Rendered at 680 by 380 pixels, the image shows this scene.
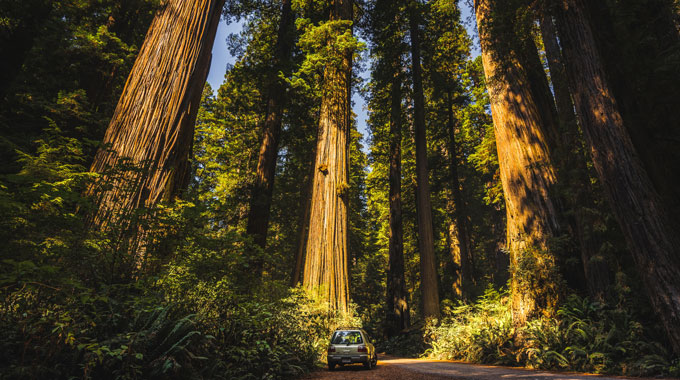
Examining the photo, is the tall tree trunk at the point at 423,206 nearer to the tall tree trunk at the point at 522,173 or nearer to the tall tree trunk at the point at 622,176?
the tall tree trunk at the point at 522,173

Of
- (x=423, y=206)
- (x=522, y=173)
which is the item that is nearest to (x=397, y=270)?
(x=423, y=206)

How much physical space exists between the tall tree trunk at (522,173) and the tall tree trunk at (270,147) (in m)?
8.07

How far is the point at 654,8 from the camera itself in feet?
23.5

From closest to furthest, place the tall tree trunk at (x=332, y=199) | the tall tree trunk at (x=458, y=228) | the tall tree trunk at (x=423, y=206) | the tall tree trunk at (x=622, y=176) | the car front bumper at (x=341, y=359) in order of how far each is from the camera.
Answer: the tall tree trunk at (x=622, y=176), the car front bumper at (x=341, y=359), the tall tree trunk at (x=332, y=199), the tall tree trunk at (x=423, y=206), the tall tree trunk at (x=458, y=228)

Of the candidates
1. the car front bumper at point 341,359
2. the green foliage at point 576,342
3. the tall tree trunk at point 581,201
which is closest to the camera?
the green foliage at point 576,342

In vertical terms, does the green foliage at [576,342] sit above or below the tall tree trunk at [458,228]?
below

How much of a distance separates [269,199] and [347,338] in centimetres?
591

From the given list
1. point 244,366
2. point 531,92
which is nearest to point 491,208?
point 531,92

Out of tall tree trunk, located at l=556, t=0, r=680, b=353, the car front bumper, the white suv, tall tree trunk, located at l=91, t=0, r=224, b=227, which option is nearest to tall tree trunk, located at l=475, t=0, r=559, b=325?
tall tree trunk, located at l=556, t=0, r=680, b=353

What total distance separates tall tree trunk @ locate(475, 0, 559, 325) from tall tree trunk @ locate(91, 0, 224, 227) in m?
8.18

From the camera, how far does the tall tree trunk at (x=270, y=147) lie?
39.6ft

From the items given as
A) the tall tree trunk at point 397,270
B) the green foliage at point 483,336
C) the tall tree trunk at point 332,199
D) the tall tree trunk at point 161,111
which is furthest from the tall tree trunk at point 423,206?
the tall tree trunk at point 161,111

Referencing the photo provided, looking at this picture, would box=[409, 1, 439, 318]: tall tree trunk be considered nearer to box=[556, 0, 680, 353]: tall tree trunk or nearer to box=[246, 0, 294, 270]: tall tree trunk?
box=[246, 0, 294, 270]: tall tree trunk

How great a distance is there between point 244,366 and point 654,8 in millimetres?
11247
